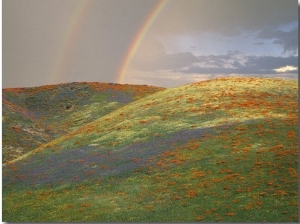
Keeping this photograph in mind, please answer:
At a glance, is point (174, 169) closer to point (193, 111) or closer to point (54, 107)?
point (193, 111)

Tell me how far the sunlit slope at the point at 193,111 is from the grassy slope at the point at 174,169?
0.15m

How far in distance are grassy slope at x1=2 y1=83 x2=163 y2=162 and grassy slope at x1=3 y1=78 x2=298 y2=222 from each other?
11.0 metres

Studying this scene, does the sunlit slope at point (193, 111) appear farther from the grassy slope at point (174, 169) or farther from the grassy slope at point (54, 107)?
the grassy slope at point (54, 107)

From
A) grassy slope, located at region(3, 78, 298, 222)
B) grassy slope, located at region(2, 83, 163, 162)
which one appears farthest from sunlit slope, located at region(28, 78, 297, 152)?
grassy slope, located at region(2, 83, 163, 162)

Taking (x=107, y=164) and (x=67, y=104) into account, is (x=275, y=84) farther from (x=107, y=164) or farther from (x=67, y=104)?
(x=67, y=104)

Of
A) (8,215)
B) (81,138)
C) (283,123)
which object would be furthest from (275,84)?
(8,215)

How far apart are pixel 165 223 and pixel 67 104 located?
57.5 meters

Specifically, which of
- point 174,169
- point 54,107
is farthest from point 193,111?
point 54,107

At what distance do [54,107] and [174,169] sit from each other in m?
51.8

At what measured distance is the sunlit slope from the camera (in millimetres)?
39906

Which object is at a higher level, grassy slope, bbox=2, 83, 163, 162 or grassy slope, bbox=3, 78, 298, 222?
grassy slope, bbox=2, 83, 163, 162

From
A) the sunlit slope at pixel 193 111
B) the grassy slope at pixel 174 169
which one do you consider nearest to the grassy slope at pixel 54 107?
the sunlit slope at pixel 193 111

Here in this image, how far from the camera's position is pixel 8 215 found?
89.4ft

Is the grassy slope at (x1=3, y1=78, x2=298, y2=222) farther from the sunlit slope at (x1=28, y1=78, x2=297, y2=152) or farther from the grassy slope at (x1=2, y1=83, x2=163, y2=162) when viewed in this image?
the grassy slope at (x1=2, y1=83, x2=163, y2=162)
